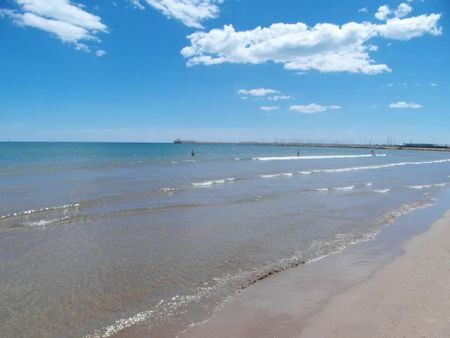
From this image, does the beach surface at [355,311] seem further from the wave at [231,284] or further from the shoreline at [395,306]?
the wave at [231,284]

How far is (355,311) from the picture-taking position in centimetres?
610

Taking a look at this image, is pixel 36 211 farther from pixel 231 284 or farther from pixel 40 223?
pixel 231 284

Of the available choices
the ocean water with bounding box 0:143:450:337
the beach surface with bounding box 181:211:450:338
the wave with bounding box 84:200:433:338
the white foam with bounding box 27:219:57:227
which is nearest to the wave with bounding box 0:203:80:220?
the ocean water with bounding box 0:143:450:337

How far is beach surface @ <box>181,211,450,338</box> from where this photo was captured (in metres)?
5.42

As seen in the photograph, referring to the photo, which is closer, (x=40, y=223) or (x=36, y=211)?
(x=40, y=223)

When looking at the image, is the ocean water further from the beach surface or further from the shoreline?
the shoreline

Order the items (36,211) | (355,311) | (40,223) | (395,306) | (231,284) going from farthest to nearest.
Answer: (36,211) → (40,223) → (231,284) → (395,306) → (355,311)

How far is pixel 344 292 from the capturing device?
272 inches

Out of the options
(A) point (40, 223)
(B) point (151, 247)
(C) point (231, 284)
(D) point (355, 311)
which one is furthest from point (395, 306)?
(A) point (40, 223)

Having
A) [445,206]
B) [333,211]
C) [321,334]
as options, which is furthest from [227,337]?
[445,206]

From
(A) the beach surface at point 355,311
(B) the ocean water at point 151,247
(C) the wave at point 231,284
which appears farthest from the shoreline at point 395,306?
(B) the ocean water at point 151,247

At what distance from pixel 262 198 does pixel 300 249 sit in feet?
30.5

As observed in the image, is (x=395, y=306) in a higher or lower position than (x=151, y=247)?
higher

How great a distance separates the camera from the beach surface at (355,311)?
5.42 meters
